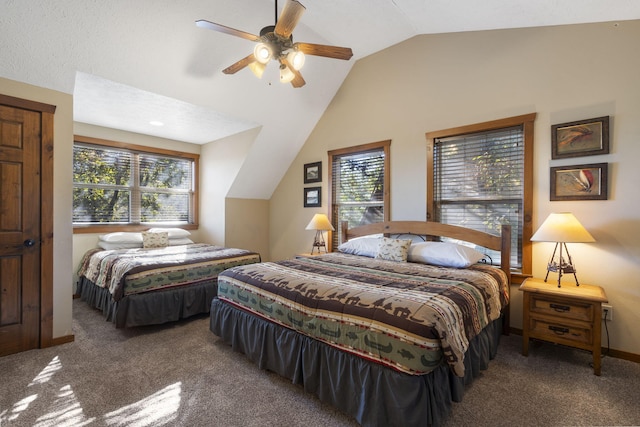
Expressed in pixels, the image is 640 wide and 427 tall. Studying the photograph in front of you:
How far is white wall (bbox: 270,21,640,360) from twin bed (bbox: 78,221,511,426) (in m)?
0.62

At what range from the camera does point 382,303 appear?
1669 mm

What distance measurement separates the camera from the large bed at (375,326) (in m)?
1.48

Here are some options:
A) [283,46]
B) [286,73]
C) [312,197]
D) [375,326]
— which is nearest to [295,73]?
[286,73]

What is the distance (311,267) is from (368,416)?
1.32 metres

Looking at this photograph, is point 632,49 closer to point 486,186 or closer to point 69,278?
point 486,186

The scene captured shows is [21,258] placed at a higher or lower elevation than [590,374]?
higher

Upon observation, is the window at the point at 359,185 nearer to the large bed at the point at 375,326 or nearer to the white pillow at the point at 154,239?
the large bed at the point at 375,326

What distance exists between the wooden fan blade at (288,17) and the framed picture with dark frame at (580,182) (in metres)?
2.57

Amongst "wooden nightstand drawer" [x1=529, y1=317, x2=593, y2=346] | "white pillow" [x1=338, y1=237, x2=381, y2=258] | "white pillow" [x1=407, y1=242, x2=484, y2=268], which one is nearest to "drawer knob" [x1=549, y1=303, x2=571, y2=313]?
"wooden nightstand drawer" [x1=529, y1=317, x2=593, y2=346]

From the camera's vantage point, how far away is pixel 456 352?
1489 millimetres

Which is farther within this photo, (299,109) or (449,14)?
(299,109)

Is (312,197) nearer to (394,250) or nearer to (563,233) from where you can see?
(394,250)

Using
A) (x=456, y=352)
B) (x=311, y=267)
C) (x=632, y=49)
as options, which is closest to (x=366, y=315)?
(x=456, y=352)

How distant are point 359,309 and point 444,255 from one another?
150 cm
